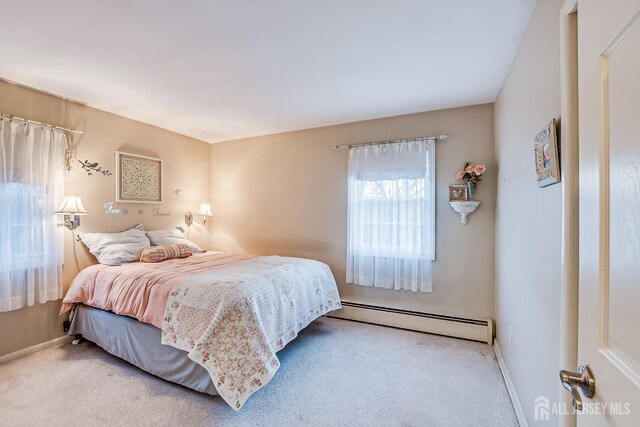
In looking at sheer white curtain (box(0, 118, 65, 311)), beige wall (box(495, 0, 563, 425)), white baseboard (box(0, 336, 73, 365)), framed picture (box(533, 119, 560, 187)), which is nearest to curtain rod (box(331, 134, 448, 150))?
beige wall (box(495, 0, 563, 425))

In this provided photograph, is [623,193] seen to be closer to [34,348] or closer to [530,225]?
[530,225]

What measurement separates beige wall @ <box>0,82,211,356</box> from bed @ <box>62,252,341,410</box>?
1.02 feet

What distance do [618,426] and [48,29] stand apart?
313cm

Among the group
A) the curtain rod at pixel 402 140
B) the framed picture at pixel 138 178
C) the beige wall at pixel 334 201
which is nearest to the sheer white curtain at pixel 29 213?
the framed picture at pixel 138 178

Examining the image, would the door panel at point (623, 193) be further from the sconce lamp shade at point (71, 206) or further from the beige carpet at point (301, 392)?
the sconce lamp shade at point (71, 206)

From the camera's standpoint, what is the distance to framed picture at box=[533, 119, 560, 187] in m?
1.16

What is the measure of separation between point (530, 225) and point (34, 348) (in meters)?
4.23

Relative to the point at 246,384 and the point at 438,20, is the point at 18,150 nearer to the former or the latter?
the point at 246,384

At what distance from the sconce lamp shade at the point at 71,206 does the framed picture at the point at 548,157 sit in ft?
12.1

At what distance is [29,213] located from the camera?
2.59 m

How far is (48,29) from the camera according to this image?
6.03 ft

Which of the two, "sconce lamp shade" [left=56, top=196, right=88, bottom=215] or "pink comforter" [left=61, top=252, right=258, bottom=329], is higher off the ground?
"sconce lamp shade" [left=56, top=196, right=88, bottom=215]

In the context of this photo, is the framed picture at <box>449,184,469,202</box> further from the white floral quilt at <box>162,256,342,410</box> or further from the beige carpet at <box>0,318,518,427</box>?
the white floral quilt at <box>162,256,342,410</box>

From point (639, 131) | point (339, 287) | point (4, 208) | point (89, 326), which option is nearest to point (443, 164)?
point (339, 287)
